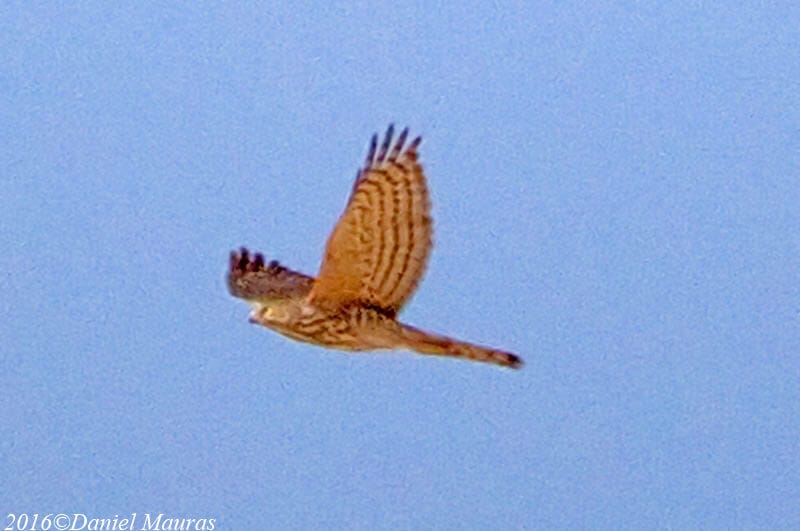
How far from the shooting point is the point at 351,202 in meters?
2.07

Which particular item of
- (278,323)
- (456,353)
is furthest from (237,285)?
(456,353)

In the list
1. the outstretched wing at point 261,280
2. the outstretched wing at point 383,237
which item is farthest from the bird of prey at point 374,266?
the outstretched wing at point 261,280

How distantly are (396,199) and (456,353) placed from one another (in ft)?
0.70

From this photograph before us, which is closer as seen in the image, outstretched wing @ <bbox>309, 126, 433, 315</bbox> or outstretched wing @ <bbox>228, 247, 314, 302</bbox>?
outstretched wing @ <bbox>309, 126, 433, 315</bbox>

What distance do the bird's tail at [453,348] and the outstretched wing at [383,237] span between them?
0.09 meters

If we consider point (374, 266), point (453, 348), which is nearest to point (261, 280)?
point (374, 266)

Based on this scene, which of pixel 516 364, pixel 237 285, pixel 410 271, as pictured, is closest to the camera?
pixel 516 364

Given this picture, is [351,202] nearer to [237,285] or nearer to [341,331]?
[341,331]

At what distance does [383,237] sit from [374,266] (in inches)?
1.5

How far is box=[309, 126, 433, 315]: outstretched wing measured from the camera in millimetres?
2078

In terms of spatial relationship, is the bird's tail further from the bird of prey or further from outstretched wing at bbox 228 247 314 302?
outstretched wing at bbox 228 247 314 302

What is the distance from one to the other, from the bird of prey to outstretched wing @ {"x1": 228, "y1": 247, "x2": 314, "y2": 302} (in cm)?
10

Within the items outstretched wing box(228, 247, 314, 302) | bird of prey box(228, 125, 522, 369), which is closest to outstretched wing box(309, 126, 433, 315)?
bird of prey box(228, 125, 522, 369)

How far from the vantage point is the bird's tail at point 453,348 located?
200cm
